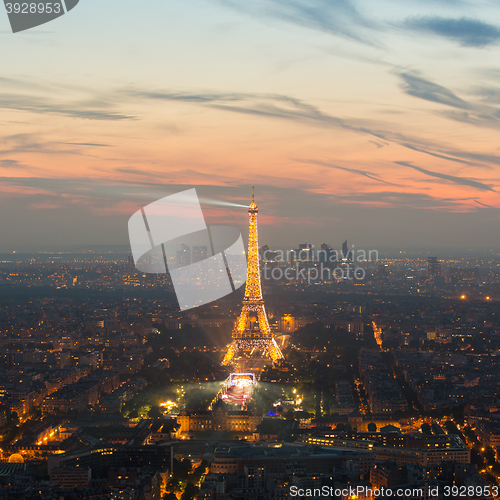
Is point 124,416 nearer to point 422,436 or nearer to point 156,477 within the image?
point 156,477

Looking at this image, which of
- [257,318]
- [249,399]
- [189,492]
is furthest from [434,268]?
[189,492]

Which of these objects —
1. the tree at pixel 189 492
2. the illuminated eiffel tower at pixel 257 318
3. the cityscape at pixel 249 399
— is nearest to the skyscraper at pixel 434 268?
the cityscape at pixel 249 399

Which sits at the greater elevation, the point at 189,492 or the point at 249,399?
the point at 189,492

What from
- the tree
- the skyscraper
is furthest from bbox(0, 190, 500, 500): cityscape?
the skyscraper

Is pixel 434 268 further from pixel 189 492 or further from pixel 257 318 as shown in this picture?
pixel 189 492

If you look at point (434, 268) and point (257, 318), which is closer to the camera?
point (257, 318)

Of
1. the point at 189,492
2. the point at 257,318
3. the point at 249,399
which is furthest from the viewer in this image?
the point at 257,318
